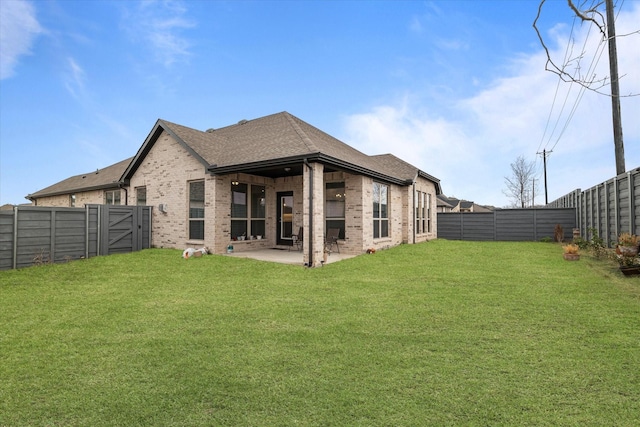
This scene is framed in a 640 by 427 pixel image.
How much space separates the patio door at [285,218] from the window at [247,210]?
0.70 meters

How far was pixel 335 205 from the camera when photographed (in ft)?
39.2

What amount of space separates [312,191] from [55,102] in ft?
48.8

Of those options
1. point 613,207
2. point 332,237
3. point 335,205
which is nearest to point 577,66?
point 613,207

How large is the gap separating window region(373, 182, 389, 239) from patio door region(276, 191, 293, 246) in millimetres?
3583

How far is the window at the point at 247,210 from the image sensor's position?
11.8 metres

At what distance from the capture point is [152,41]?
1446 cm

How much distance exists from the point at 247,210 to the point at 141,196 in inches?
214

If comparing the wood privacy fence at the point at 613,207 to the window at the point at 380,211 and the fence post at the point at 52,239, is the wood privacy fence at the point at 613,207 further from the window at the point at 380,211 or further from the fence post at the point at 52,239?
the fence post at the point at 52,239

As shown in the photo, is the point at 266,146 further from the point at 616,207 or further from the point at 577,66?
the point at 616,207

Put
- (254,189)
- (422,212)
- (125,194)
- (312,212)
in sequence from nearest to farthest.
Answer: (312,212) → (254,189) → (125,194) → (422,212)

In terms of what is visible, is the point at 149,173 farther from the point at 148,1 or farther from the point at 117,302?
the point at 117,302

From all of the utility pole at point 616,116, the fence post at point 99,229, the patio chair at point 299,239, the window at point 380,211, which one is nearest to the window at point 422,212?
the window at point 380,211

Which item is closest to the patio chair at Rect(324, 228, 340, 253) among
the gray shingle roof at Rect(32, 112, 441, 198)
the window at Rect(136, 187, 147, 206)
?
the gray shingle roof at Rect(32, 112, 441, 198)

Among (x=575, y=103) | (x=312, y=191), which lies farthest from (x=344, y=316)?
(x=575, y=103)
